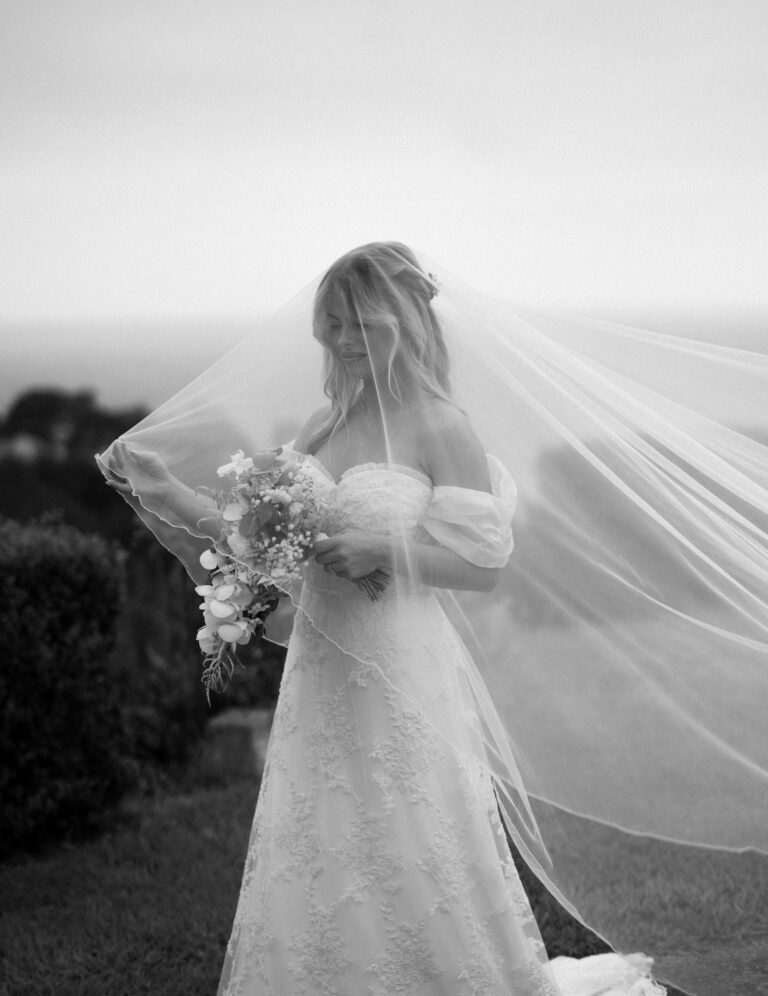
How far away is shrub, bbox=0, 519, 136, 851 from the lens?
16.4 feet

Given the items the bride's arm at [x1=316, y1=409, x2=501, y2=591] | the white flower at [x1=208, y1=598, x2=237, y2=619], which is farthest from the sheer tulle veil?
the white flower at [x1=208, y1=598, x2=237, y2=619]

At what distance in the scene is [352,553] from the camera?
2512mm

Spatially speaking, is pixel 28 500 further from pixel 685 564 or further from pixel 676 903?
pixel 685 564

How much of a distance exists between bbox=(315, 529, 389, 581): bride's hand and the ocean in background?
3619 millimetres

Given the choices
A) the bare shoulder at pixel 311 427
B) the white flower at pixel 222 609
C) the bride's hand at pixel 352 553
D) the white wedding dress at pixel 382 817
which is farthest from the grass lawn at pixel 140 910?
the bare shoulder at pixel 311 427

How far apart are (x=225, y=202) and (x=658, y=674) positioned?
5307mm

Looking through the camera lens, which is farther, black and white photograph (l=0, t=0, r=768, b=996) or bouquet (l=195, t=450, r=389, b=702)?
black and white photograph (l=0, t=0, r=768, b=996)

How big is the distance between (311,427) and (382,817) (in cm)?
114

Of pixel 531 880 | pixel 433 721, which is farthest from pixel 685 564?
pixel 531 880

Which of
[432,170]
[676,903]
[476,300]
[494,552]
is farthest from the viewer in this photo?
[432,170]

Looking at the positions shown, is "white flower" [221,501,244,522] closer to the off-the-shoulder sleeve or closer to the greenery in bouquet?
the greenery in bouquet

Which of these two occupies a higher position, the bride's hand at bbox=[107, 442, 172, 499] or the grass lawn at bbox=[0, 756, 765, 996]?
the bride's hand at bbox=[107, 442, 172, 499]

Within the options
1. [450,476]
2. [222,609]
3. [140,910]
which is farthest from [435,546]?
[140,910]

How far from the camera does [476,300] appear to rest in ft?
9.86
